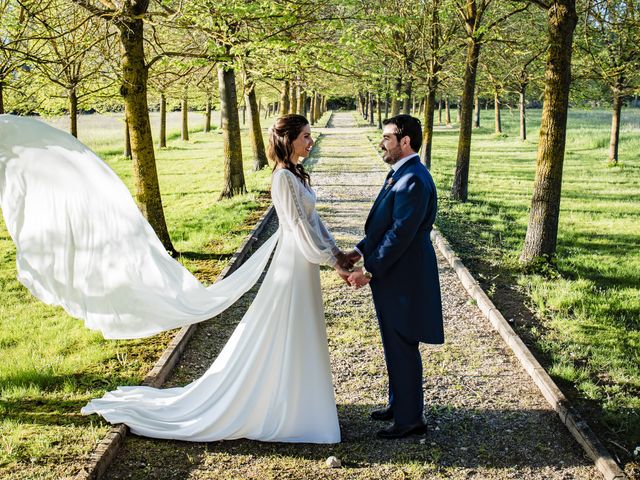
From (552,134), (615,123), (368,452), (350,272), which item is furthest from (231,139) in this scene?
(615,123)

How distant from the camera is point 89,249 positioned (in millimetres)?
5152

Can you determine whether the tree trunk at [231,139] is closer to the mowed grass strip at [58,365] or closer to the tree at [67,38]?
the tree at [67,38]

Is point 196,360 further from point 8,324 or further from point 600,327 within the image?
Answer: point 600,327

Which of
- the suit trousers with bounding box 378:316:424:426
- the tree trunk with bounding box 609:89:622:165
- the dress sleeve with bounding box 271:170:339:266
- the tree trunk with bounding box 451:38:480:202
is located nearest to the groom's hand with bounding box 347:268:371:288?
the dress sleeve with bounding box 271:170:339:266

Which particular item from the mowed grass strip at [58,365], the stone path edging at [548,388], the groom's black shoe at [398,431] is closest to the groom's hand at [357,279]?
the groom's black shoe at [398,431]

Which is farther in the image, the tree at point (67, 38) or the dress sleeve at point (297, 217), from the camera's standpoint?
the tree at point (67, 38)

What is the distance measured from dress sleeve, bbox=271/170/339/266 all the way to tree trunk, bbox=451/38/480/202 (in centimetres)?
1041

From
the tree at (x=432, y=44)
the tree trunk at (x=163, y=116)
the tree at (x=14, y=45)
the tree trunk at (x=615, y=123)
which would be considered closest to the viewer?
the tree at (x=14, y=45)

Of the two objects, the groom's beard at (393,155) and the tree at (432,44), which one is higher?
the tree at (432,44)

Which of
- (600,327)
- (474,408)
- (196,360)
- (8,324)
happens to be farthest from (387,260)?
(8,324)

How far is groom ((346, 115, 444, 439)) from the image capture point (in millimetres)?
4578

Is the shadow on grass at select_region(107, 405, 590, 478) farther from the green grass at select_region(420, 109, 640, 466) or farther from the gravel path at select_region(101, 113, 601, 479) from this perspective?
the green grass at select_region(420, 109, 640, 466)

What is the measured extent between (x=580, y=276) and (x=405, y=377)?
218 inches

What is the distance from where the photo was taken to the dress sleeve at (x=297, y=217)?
4.63m
